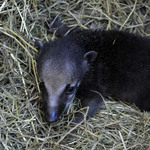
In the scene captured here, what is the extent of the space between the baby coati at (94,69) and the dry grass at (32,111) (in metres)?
0.29

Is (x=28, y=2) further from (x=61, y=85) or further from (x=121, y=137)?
(x=121, y=137)

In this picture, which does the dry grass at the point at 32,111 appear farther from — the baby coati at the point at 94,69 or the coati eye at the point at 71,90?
the coati eye at the point at 71,90

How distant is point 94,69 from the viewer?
4.16 meters

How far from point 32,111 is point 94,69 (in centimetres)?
139

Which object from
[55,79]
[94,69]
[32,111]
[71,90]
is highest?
[55,79]

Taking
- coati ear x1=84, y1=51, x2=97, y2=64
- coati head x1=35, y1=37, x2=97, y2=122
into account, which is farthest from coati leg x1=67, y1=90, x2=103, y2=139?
coati ear x1=84, y1=51, x2=97, y2=64

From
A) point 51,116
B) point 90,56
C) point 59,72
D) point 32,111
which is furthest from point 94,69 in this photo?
point 32,111

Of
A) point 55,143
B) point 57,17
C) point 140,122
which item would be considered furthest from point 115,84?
point 57,17

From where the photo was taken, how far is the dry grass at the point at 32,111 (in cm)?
360

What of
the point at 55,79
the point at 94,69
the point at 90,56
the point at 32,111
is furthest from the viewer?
the point at 94,69

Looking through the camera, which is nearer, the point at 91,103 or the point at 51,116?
the point at 51,116

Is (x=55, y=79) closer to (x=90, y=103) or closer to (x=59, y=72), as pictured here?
(x=59, y=72)

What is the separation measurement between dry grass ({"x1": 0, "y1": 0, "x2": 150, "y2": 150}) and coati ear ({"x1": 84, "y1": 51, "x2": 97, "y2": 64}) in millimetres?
901

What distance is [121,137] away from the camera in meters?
3.80
